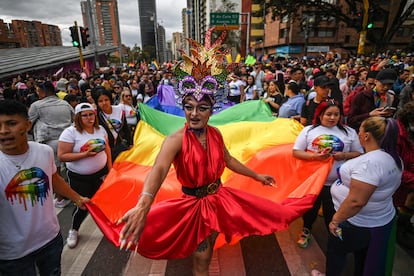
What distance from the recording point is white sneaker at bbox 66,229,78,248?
11.8ft

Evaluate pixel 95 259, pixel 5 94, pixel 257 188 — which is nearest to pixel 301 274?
pixel 257 188

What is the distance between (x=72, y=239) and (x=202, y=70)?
2928 mm

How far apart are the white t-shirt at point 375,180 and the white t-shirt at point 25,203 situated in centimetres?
250

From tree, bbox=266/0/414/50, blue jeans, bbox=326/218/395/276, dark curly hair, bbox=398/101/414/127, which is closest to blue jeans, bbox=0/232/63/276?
blue jeans, bbox=326/218/395/276

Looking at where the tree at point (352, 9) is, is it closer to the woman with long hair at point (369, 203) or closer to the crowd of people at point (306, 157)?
the crowd of people at point (306, 157)

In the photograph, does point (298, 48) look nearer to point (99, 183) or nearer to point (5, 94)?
point (5, 94)

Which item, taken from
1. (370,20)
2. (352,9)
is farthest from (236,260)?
(352,9)

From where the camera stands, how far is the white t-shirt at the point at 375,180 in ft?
6.72

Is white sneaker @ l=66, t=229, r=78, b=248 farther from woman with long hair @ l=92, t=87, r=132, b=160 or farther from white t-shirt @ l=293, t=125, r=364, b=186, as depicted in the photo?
white t-shirt @ l=293, t=125, r=364, b=186

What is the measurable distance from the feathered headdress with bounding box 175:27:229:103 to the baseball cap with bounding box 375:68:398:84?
3.39 meters

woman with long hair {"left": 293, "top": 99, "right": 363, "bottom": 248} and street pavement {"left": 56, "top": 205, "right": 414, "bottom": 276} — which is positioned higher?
woman with long hair {"left": 293, "top": 99, "right": 363, "bottom": 248}

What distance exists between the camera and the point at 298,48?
52.8 meters

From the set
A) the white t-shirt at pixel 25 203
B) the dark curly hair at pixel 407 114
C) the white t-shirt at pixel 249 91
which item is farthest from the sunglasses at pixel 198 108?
the white t-shirt at pixel 249 91

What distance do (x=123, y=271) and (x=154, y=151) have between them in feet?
5.89
